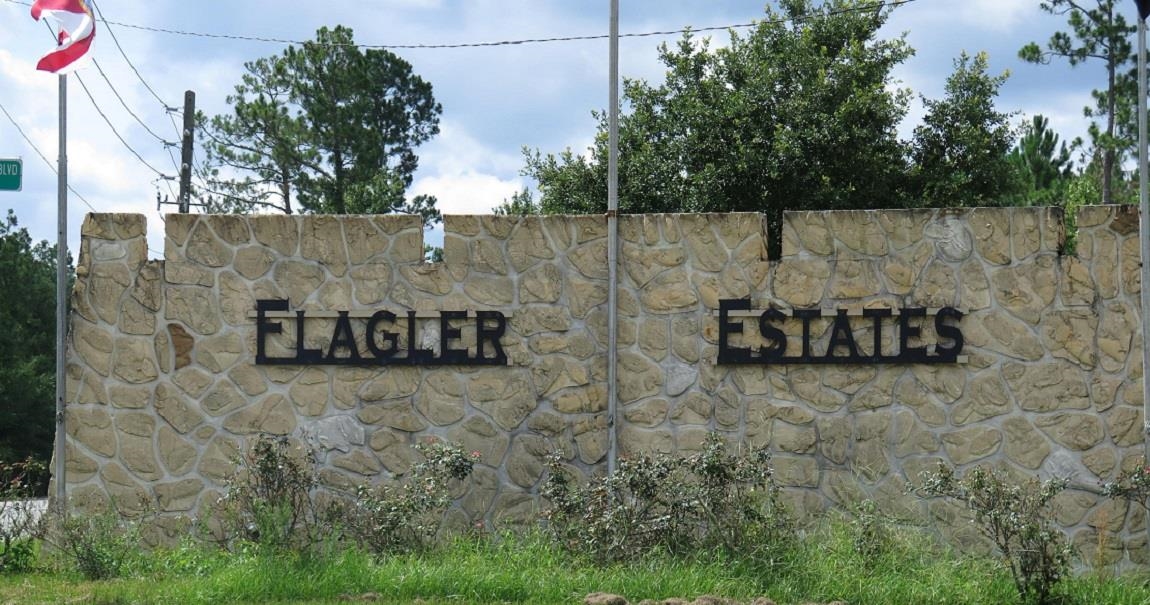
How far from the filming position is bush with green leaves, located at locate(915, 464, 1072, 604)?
26.9 ft

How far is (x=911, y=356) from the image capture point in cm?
979

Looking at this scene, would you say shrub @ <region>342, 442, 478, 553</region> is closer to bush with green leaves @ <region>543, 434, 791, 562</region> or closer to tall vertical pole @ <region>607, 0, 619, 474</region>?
bush with green leaves @ <region>543, 434, 791, 562</region>

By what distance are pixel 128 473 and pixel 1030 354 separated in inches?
299

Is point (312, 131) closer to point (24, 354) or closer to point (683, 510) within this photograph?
point (24, 354)

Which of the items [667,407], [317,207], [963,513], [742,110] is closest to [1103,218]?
[963,513]

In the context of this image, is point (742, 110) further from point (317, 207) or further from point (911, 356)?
point (317, 207)

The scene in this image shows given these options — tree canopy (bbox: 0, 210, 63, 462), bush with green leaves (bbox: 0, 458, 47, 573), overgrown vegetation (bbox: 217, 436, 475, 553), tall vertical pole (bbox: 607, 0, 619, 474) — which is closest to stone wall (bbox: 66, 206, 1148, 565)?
tall vertical pole (bbox: 607, 0, 619, 474)

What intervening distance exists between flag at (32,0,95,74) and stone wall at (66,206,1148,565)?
1403mm

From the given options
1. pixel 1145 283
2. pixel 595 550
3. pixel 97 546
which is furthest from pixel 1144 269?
pixel 97 546

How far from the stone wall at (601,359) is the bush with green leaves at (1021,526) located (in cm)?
100

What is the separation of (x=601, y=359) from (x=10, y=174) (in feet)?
17.5

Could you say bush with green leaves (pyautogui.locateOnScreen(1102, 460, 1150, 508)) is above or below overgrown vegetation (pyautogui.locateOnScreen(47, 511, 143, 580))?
above

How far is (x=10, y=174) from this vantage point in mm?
10367

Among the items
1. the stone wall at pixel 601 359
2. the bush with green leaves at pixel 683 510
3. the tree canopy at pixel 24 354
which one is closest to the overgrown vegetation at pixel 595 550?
the bush with green leaves at pixel 683 510
